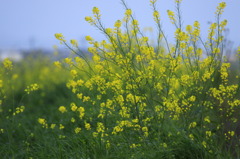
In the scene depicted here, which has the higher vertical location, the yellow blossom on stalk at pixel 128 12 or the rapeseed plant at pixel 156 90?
the yellow blossom on stalk at pixel 128 12

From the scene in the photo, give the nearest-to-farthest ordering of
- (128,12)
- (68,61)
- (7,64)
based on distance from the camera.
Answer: (128,12), (68,61), (7,64)

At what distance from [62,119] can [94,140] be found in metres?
1.70

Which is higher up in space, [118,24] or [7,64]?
[118,24]

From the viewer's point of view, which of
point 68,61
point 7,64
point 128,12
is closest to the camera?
point 128,12

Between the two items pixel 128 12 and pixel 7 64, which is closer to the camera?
pixel 128 12

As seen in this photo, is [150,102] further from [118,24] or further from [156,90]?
[118,24]

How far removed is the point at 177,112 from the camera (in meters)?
4.05

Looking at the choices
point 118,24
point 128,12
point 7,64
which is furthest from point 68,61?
point 7,64

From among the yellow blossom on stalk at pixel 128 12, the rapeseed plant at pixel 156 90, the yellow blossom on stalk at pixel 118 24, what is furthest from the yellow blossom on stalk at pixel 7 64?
the yellow blossom on stalk at pixel 128 12

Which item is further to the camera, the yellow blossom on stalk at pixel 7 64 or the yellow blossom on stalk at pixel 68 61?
the yellow blossom on stalk at pixel 7 64

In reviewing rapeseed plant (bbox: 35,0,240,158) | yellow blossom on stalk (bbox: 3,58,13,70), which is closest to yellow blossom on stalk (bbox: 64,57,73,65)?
rapeseed plant (bbox: 35,0,240,158)

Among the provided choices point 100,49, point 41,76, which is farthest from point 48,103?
point 100,49

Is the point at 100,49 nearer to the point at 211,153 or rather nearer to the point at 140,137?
the point at 140,137

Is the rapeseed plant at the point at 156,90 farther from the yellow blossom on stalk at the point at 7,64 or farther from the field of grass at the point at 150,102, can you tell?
the yellow blossom on stalk at the point at 7,64
